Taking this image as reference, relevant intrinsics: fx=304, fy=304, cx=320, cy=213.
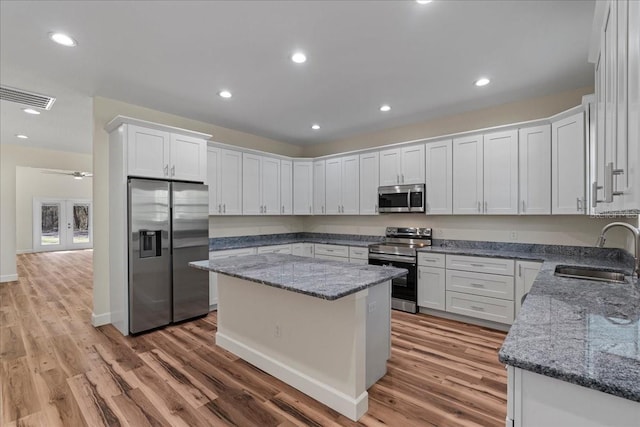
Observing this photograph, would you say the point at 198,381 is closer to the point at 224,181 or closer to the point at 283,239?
the point at 224,181

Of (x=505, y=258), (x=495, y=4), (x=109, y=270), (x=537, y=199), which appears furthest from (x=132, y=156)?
(x=537, y=199)

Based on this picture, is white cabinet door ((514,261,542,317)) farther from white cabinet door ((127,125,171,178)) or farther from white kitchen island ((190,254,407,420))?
white cabinet door ((127,125,171,178))

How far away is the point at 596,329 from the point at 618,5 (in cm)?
128

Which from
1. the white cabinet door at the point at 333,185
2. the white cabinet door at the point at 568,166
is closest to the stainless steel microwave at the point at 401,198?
the white cabinet door at the point at 333,185

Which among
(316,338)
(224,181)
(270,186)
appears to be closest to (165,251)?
(224,181)

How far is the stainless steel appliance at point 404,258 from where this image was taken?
4215 mm

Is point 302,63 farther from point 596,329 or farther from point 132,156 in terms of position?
point 596,329

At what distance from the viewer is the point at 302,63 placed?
290 centimetres

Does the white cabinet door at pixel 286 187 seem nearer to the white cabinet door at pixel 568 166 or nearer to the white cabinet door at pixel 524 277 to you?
the white cabinet door at pixel 524 277

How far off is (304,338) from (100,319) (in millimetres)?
2933

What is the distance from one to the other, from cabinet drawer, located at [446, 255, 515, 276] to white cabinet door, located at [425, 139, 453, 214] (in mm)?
712

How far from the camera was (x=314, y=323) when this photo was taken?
2.36 meters

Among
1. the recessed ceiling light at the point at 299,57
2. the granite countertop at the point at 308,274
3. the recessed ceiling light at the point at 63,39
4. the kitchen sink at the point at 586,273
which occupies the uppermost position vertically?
the recessed ceiling light at the point at 299,57

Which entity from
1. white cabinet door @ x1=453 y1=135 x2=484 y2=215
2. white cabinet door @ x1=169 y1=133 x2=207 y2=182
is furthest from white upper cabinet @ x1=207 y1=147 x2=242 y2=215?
white cabinet door @ x1=453 y1=135 x2=484 y2=215
